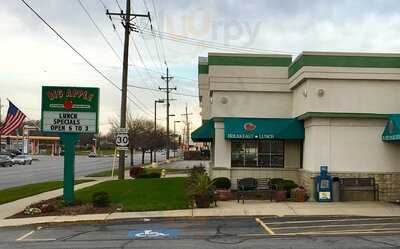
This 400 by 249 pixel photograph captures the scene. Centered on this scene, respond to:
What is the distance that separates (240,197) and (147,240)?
388 inches

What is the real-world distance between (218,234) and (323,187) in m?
8.09

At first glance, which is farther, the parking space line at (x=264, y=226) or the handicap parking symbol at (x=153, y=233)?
the parking space line at (x=264, y=226)

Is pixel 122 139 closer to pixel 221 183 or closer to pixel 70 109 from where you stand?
pixel 221 183

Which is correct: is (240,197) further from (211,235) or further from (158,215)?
(211,235)

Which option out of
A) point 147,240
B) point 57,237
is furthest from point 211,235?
point 57,237

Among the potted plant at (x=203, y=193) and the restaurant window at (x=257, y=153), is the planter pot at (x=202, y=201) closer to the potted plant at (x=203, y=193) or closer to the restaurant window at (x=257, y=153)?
the potted plant at (x=203, y=193)

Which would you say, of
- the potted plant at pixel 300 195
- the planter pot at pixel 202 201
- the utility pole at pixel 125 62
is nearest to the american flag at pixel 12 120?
the utility pole at pixel 125 62

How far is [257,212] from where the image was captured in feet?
57.4

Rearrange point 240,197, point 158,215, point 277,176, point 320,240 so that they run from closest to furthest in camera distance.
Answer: point 320,240 → point 158,215 → point 240,197 → point 277,176

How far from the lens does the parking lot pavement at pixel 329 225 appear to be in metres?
13.6

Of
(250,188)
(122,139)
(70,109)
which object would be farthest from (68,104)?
(122,139)

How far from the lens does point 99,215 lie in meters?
17.3

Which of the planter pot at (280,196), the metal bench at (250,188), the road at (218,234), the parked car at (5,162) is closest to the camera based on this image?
the road at (218,234)

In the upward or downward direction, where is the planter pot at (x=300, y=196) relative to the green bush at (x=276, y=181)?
downward
